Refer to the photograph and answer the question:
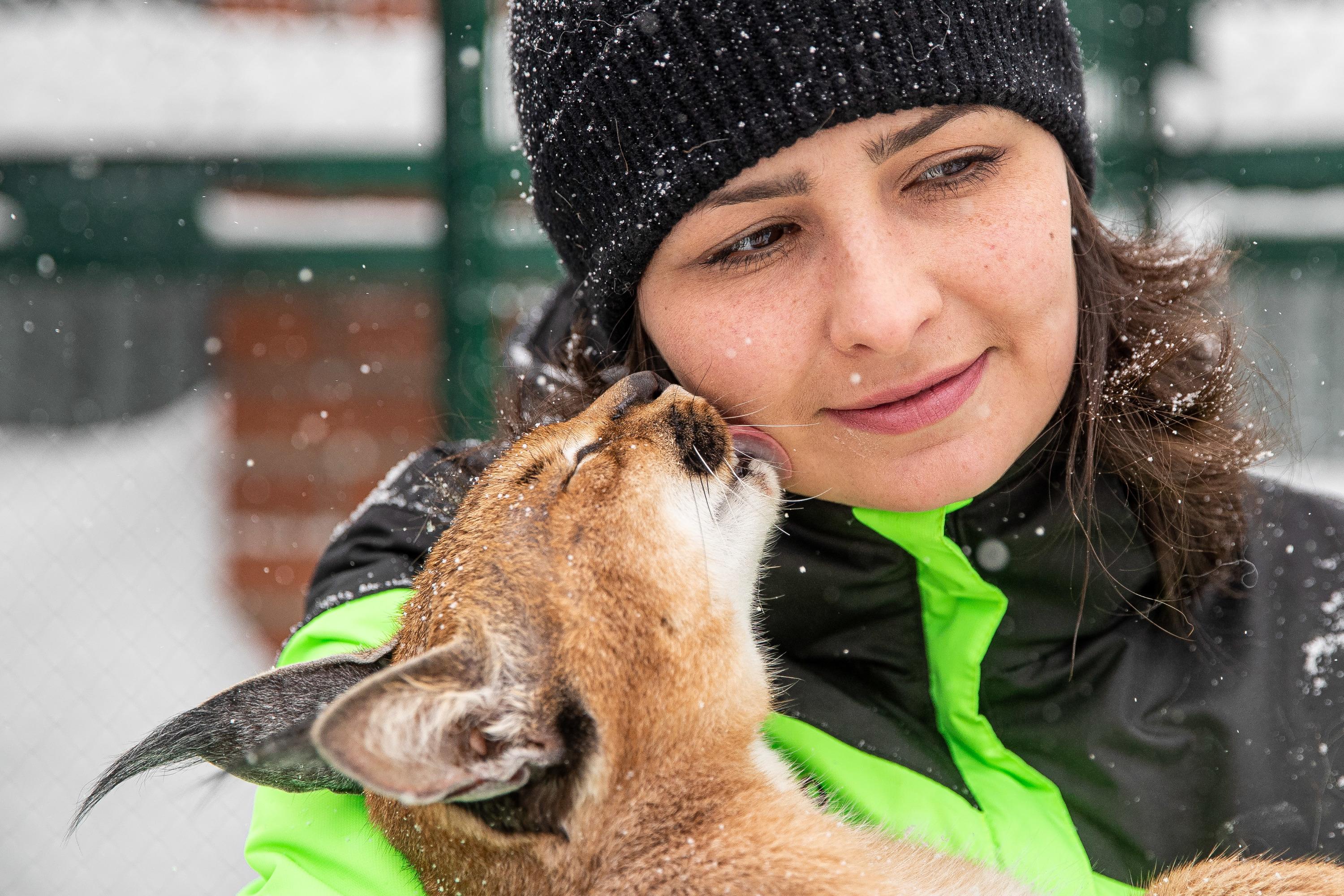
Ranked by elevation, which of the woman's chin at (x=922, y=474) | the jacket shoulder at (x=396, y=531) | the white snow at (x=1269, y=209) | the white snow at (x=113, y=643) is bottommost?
the white snow at (x=113, y=643)

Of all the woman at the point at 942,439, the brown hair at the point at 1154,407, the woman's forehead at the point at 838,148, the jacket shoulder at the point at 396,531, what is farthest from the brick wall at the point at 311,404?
the woman's forehead at the point at 838,148

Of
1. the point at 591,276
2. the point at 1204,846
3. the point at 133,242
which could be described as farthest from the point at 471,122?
the point at 1204,846

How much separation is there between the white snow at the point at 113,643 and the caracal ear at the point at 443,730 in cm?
312

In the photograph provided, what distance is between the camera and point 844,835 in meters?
2.27

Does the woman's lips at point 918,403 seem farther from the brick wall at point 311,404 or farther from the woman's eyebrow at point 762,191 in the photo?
the brick wall at point 311,404

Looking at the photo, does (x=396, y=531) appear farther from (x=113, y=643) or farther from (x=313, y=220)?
(x=113, y=643)

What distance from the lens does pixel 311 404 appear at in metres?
5.50

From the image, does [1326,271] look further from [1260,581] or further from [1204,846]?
[1204,846]

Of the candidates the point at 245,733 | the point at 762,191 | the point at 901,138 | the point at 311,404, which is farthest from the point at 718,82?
the point at 311,404

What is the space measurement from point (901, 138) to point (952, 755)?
4.36 feet

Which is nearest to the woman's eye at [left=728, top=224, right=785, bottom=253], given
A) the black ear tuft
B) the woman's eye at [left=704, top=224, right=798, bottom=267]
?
the woman's eye at [left=704, top=224, right=798, bottom=267]

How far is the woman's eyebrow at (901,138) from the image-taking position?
83.4 inches

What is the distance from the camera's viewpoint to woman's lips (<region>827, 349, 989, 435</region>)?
7.20 feet

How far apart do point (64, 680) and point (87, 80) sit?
9.65 ft
